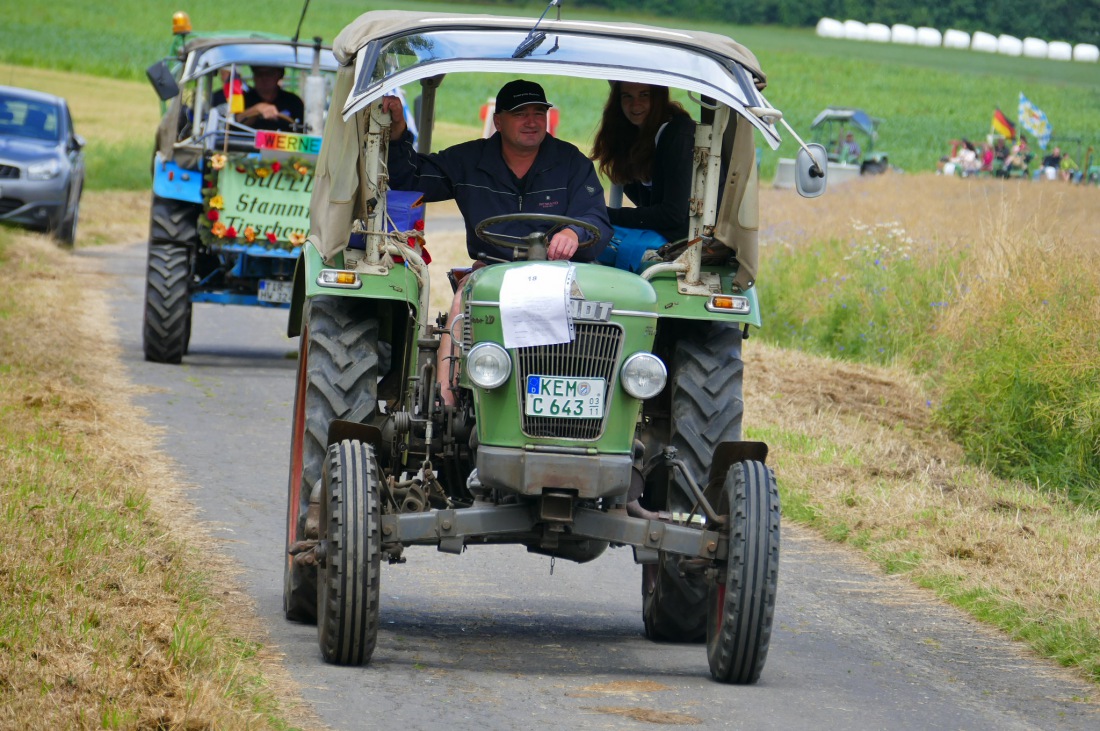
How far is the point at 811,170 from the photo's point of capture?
5.87m

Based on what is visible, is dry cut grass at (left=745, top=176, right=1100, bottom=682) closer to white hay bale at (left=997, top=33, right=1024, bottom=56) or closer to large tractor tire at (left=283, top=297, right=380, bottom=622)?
large tractor tire at (left=283, top=297, right=380, bottom=622)

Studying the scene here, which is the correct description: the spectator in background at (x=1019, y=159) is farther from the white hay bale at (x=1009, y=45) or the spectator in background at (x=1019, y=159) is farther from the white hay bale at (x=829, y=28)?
the white hay bale at (x=829, y=28)

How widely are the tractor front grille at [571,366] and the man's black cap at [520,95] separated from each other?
56.6 inches

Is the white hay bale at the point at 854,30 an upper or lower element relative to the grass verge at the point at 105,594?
upper

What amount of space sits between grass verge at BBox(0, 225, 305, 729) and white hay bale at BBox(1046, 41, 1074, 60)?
16.0 m

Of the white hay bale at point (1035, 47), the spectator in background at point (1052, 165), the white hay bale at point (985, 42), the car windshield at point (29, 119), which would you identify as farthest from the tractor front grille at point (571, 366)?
the white hay bale at point (985, 42)

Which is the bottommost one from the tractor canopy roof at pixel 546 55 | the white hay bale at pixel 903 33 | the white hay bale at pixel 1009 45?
the tractor canopy roof at pixel 546 55

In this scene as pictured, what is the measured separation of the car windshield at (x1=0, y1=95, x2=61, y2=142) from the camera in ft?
68.7

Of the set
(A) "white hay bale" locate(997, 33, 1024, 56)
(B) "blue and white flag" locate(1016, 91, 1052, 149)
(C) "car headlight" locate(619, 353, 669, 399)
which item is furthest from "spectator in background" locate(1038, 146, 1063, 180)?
(C) "car headlight" locate(619, 353, 669, 399)

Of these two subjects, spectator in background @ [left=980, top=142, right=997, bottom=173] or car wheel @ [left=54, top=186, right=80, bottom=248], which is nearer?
car wheel @ [left=54, top=186, right=80, bottom=248]

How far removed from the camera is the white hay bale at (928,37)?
4541cm

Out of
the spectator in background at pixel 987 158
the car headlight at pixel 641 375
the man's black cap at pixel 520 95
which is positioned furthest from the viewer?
the spectator in background at pixel 987 158

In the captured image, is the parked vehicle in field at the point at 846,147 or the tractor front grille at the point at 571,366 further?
the parked vehicle in field at the point at 846,147

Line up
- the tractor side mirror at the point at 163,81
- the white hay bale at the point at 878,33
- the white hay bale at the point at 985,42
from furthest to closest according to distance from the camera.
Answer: the white hay bale at the point at 878,33 → the white hay bale at the point at 985,42 → the tractor side mirror at the point at 163,81
